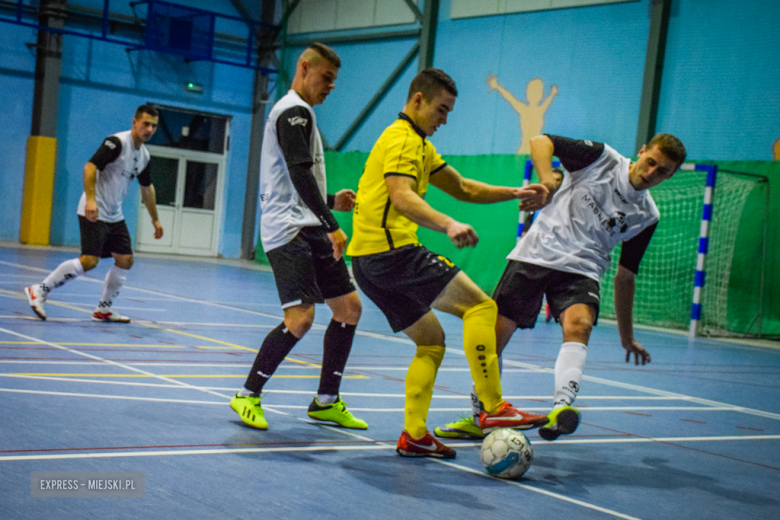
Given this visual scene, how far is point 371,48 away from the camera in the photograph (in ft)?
66.0

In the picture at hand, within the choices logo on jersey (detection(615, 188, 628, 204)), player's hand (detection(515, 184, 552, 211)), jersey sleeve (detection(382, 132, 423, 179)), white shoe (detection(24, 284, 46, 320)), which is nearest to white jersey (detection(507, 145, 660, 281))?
logo on jersey (detection(615, 188, 628, 204))

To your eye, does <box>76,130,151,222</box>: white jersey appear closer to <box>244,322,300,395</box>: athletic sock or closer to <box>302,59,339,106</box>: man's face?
<box>302,59,339,106</box>: man's face

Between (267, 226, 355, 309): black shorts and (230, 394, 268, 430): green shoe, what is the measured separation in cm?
50

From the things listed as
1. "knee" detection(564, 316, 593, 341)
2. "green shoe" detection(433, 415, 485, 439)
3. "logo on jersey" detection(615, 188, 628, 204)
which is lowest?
"green shoe" detection(433, 415, 485, 439)

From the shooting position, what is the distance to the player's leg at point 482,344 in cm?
398

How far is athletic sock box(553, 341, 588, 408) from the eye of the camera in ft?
13.3

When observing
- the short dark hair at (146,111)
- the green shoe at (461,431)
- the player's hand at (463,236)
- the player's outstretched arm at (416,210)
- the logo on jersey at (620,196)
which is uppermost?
the short dark hair at (146,111)

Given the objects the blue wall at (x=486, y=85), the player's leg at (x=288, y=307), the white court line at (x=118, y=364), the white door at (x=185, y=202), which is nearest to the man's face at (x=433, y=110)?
the player's leg at (x=288, y=307)

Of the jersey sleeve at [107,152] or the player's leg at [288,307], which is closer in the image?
the player's leg at [288,307]

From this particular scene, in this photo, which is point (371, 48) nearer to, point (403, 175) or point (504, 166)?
point (504, 166)

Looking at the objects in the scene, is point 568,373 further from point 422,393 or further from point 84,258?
point 84,258

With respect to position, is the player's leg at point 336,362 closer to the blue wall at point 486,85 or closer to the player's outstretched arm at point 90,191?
the player's outstretched arm at point 90,191

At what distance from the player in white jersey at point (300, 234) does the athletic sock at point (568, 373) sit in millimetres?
1066

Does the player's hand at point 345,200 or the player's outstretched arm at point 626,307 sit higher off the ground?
the player's hand at point 345,200
